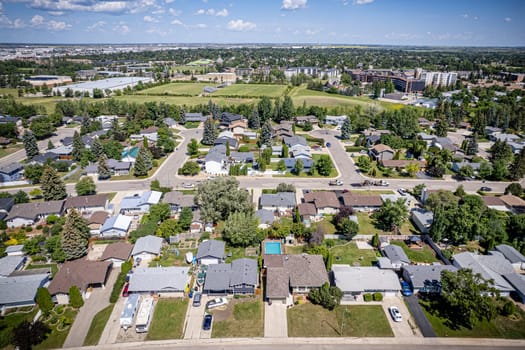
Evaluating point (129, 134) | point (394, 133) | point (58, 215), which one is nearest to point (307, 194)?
point (58, 215)

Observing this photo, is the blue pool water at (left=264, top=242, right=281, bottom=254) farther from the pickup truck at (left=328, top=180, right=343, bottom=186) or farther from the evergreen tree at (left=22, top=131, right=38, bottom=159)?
the evergreen tree at (left=22, top=131, right=38, bottom=159)

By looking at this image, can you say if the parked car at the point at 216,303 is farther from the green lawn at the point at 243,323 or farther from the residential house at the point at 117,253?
the residential house at the point at 117,253

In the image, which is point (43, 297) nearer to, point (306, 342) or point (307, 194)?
point (306, 342)

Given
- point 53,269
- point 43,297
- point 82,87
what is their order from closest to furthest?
point 43,297 → point 53,269 → point 82,87

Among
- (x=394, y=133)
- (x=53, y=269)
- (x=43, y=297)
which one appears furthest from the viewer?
(x=394, y=133)

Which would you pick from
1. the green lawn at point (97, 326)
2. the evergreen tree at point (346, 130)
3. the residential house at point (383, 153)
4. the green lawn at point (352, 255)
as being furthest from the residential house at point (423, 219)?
the evergreen tree at point (346, 130)

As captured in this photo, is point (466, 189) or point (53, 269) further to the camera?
point (466, 189)

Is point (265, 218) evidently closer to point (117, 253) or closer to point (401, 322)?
point (117, 253)
